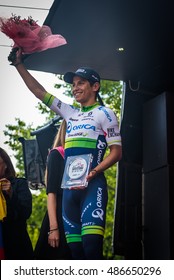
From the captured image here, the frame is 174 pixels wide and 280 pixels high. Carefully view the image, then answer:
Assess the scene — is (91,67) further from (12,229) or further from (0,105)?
(12,229)

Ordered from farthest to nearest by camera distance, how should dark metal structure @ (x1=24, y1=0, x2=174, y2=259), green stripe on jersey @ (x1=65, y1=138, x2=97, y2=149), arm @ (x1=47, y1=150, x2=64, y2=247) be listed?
dark metal structure @ (x1=24, y1=0, x2=174, y2=259)
arm @ (x1=47, y1=150, x2=64, y2=247)
green stripe on jersey @ (x1=65, y1=138, x2=97, y2=149)

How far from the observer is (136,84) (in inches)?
204

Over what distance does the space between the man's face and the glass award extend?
448 mm

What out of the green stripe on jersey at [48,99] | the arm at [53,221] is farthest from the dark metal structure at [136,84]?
the arm at [53,221]

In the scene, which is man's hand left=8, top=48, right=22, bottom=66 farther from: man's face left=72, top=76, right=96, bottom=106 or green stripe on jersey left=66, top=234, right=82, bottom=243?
green stripe on jersey left=66, top=234, right=82, bottom=243

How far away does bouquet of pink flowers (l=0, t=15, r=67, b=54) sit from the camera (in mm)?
4414

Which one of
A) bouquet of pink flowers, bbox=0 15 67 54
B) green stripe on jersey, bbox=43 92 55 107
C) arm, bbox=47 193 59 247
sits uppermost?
bouquet of pink flowers, bbox=0 15 67 54

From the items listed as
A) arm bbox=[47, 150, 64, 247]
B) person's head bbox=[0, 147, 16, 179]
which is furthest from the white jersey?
person's head bbox=[0, 147, 16, 179]

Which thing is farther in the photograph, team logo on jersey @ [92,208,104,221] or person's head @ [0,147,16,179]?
person's head @ [0,147,16,179]

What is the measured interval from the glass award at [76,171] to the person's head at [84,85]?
1.47ft

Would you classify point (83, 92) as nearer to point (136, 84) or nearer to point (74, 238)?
point (136, 84)

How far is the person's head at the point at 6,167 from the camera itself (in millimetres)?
4430
